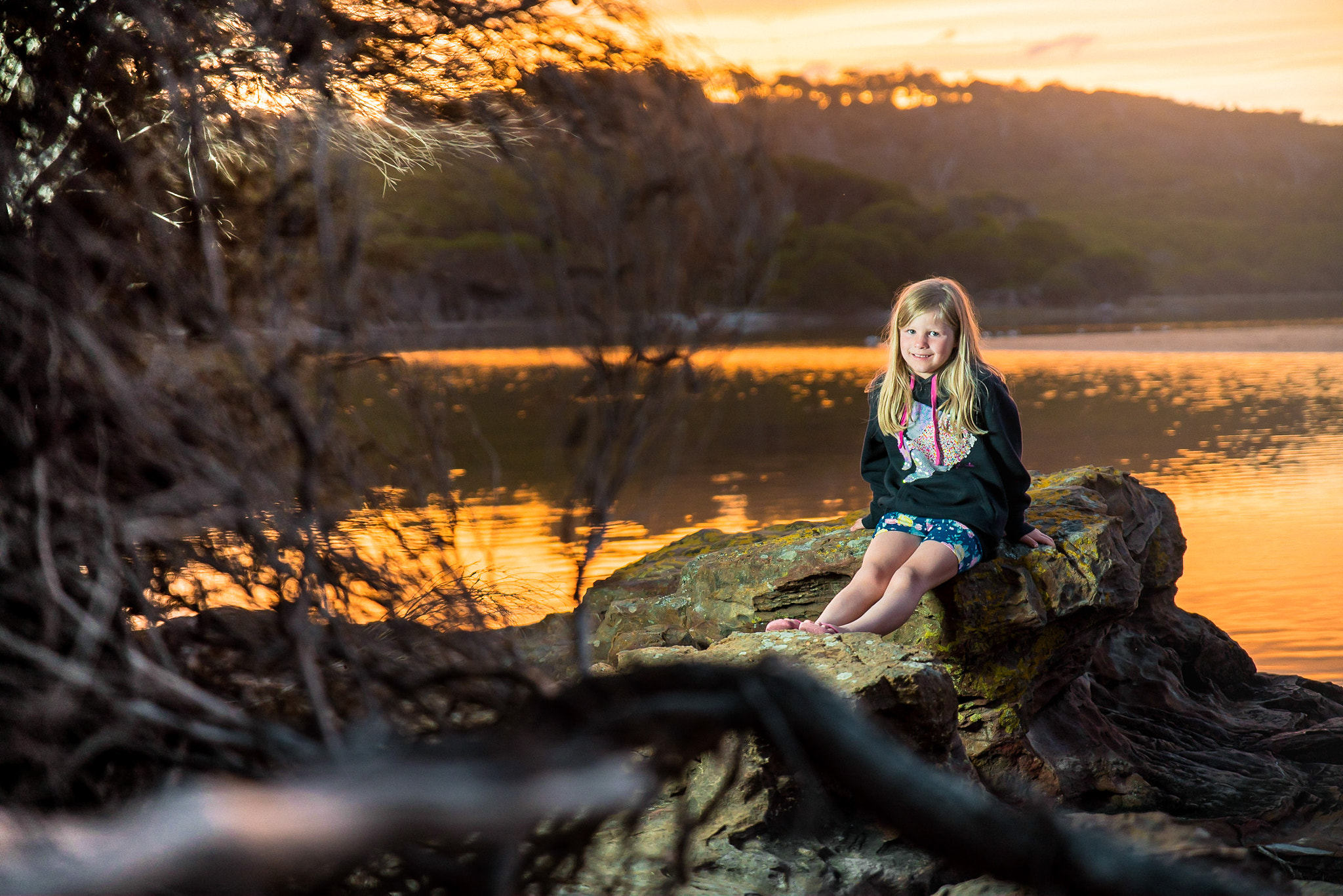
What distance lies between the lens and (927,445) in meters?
3.61

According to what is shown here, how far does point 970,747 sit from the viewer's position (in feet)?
12.1

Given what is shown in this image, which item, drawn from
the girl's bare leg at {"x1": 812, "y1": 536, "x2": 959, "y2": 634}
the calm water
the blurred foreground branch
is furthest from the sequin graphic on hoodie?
the blurred foreground branch

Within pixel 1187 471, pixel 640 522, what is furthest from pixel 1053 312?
pixel 640 522

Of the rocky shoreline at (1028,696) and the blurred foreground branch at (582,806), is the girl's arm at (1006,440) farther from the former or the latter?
the blurred foreground branch at (582,806)

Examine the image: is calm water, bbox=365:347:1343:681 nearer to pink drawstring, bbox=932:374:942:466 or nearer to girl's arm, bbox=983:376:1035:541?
pink drawstring, bbox=932:374:942:466

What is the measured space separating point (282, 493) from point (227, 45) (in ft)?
2.47

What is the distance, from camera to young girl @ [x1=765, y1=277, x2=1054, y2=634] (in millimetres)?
3420

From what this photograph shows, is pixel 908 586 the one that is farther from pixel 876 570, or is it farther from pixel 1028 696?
pixel 1028 696

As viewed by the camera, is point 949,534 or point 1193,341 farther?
point 1193,341

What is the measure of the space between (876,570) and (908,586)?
0.50 ft

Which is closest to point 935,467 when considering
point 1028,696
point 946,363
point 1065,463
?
point 946,363

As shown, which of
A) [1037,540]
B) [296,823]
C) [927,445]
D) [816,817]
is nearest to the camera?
[296,823]

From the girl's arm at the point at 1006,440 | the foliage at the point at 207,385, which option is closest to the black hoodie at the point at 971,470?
the girl's arm at the point at 1006,440

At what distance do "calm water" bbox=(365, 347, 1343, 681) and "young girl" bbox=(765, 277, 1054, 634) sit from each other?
0.76 meters
